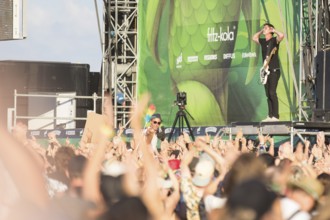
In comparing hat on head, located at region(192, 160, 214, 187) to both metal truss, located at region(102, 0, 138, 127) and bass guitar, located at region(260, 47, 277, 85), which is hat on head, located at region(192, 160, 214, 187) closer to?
bass guitar, located at region(260, 47, 277, 85)

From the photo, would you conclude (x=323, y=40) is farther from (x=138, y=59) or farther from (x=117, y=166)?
(x=117, y=166)

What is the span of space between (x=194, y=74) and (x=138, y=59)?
191cm

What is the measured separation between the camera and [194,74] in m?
18.9

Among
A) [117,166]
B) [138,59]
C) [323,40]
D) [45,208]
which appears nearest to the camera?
[45,208]

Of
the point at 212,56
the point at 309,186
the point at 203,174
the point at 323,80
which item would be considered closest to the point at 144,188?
the point at 309,186

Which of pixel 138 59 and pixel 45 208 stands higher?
pixel 138 59

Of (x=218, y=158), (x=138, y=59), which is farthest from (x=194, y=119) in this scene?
(x=218, y=158)

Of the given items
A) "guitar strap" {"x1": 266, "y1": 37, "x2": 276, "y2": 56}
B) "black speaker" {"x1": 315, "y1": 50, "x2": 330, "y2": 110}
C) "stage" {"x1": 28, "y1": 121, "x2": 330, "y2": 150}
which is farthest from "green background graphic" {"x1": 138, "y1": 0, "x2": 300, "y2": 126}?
"stage" {"x1": 28, "y1": 121, "x2": 330, "y2": 150}

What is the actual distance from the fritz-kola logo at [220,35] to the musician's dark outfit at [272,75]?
65.2 inches

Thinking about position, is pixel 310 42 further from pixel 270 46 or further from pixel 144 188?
pixel 144 188

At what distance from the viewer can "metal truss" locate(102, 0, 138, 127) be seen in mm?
20516

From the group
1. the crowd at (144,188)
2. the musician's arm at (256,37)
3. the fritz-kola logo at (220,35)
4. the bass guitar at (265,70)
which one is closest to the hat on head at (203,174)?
the crowd at (144,188)

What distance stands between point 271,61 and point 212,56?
2.43m

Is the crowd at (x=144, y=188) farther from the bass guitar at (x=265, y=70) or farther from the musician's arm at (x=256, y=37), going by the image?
the musician's arm at (x=256, y=37)
